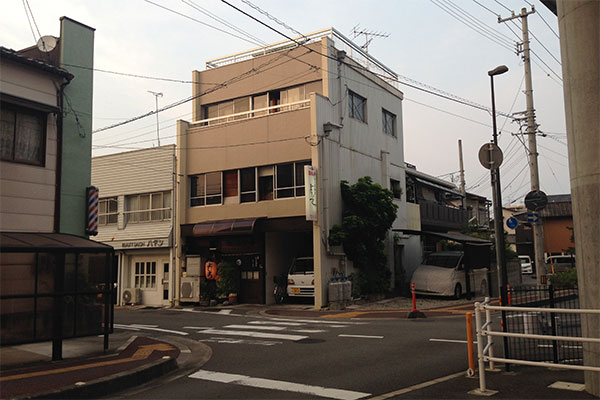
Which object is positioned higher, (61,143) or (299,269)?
(61,143)

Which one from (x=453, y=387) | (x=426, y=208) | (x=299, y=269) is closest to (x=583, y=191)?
(x=453, y=387)

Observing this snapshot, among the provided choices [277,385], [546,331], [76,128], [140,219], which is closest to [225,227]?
[140,219]

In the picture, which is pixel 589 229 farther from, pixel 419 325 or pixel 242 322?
pixel 242 322

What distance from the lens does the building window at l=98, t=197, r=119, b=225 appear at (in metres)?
27.0

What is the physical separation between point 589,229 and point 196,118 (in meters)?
22.7

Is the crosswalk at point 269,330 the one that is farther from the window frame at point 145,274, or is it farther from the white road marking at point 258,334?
the window frame at point 145,274

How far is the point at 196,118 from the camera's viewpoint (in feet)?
87.5

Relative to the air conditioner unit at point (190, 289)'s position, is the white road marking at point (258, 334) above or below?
below

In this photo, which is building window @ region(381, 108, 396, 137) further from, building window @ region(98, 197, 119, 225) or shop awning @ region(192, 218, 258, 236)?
building window @ region(98, 197, 119, 225)

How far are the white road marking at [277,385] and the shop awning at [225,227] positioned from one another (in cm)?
1266

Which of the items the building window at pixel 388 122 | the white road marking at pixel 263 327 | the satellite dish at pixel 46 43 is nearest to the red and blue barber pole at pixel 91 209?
the satellite dish at pixel 46 43

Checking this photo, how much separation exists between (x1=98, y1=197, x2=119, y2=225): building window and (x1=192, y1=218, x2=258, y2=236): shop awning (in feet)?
20.2

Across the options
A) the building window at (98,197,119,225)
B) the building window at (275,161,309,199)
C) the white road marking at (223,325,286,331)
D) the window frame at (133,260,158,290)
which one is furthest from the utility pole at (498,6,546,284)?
the building window at (98,197,119,225)

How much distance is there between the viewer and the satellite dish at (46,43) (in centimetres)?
1245
